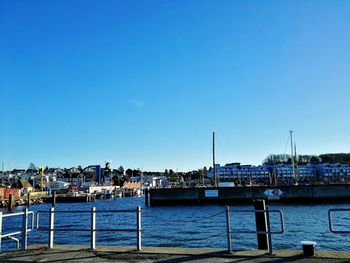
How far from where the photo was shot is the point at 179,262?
9672 millimetres

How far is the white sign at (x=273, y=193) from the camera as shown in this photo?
69.1 meters

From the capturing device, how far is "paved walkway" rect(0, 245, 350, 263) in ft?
32.1

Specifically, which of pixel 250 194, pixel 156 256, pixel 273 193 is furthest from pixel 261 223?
pixel 273 193

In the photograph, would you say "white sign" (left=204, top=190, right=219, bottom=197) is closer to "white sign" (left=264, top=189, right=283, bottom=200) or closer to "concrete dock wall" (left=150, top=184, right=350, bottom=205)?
"concrete dock wall" (left=150, top=184, right=350, bottom=205)

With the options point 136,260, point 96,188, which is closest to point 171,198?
point 136,260

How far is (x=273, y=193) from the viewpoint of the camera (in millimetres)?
69188

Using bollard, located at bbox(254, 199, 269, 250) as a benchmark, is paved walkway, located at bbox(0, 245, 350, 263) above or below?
below

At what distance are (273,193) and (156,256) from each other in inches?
2443

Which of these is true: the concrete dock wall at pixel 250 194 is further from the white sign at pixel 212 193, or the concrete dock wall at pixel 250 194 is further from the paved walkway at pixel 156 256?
the paved walkway at pixel 156 256

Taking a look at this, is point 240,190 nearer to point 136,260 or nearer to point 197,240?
point 197,240

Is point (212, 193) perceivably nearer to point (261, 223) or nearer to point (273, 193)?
point (273, 193)

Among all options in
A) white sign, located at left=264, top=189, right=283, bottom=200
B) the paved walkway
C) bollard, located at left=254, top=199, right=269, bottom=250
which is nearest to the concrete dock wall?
white sign, located at left=264, top=189, right=283, bottom=200

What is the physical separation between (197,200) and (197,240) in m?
49.3

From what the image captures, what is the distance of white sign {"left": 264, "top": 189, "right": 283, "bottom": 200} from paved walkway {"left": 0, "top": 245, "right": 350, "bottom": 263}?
199 ft
